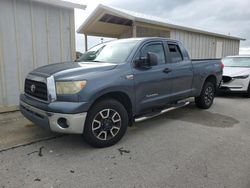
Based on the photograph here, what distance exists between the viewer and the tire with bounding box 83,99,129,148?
10.4ft

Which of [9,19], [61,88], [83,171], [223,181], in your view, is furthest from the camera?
[9,19]

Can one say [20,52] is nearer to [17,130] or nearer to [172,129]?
[17,130]

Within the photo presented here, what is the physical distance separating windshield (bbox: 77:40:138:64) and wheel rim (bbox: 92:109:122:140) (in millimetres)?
971

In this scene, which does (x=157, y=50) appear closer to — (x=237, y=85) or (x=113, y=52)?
(x=113, y=52)

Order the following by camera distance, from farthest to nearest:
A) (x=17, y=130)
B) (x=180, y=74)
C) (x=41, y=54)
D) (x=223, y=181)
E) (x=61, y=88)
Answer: (x=41, y=54), (x=180, y=74), (x=17, y=130), (x=61, y=88), (x=223, y=181)

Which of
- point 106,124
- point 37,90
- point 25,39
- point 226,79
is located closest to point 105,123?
point 106,124

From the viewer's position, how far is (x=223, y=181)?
2.48 meters

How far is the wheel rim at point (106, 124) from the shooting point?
10.7 feet

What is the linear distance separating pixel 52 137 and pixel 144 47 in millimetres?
2469

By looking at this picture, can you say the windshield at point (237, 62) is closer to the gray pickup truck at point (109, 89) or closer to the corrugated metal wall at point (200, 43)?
the corrugated metal wall at point (200, 43)

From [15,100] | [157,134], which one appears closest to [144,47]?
[157,134]

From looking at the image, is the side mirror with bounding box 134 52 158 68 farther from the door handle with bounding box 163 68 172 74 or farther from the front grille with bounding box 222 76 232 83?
the front grille with bounding box 222 76 232 83

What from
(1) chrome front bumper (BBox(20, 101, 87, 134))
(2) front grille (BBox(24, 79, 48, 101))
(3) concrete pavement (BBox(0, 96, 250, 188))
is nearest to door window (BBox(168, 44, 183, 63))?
(3) concrete pavement (BBox(0, 96, 250, 188))

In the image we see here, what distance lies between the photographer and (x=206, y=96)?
5.86 m
